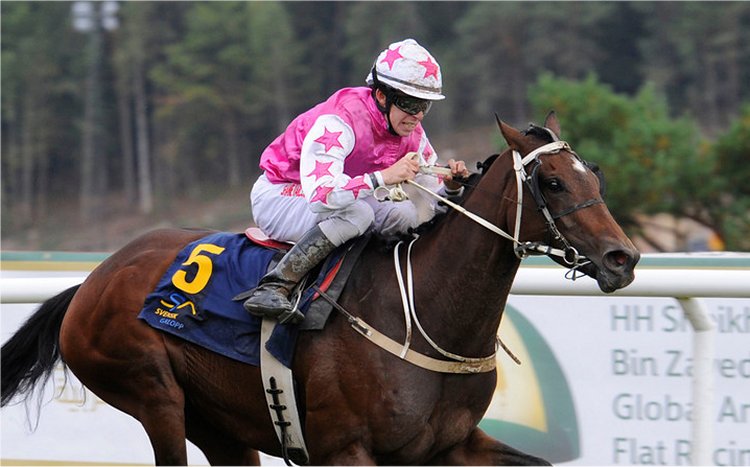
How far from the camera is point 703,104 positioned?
4741cm

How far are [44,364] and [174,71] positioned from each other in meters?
48.6

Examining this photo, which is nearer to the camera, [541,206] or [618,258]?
[618,258]

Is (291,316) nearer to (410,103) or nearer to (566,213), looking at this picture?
(410,103)

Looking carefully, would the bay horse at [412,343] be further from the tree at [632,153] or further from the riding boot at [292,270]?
the tree at [632,153]

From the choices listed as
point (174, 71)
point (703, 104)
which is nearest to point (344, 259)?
point (703, 104)

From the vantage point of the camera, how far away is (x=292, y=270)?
395 centimetres

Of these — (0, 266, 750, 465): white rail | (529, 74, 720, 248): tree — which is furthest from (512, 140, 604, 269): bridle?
(529, 74, 720, 248): tree

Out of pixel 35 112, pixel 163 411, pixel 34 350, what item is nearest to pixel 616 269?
pixel 163 411

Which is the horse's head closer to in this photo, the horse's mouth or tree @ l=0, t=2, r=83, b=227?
the horse's mouth

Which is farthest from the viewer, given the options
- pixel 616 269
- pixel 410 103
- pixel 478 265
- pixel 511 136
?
pixel 410 103

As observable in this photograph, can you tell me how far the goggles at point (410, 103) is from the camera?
392cm

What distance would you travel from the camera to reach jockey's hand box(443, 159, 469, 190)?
3977 mm

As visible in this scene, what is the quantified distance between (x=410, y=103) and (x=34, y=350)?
6.61 feet

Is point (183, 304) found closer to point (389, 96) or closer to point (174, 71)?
point (389, 96)
